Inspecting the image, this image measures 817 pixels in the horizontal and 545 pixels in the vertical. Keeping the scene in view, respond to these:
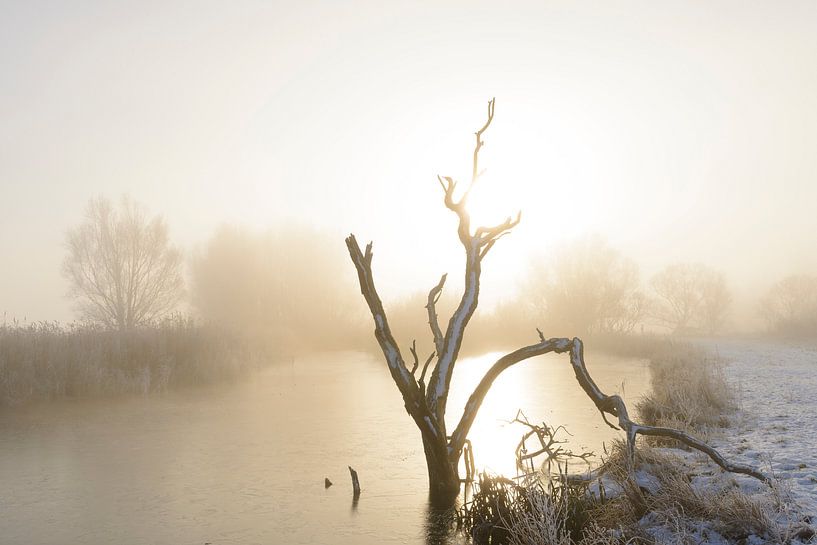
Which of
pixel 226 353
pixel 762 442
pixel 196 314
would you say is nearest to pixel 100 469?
pixel 762 442

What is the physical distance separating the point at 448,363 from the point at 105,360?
14764 millimetres

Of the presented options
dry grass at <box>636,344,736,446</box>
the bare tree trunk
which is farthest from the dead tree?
dry grass at <box>636,344,736,446</box>

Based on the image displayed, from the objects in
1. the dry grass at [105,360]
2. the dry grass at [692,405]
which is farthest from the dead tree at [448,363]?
the dry grass at [105,360]

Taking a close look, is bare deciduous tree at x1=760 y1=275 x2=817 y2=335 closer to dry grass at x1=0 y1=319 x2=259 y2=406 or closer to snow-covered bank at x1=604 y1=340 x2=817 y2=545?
snow-covered bank at x1=604 y1=340 x2=817 y2=545

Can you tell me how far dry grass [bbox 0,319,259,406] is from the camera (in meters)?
17.7

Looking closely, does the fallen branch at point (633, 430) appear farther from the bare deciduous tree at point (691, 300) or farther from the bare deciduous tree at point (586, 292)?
the bare deciduous tree at point (691, 300)

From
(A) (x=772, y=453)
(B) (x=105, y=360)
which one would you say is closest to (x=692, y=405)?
(A) (x=772, y=453)

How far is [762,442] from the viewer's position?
9.95 m

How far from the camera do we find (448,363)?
29.1 ft

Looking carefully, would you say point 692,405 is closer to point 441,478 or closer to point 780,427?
point 780,427

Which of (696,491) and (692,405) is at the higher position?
(692,405)

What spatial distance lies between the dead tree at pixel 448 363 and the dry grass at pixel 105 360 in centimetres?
1280

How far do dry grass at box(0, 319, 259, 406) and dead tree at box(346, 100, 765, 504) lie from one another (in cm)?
1280

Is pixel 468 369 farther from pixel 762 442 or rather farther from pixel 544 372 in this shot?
pixel 762 442
